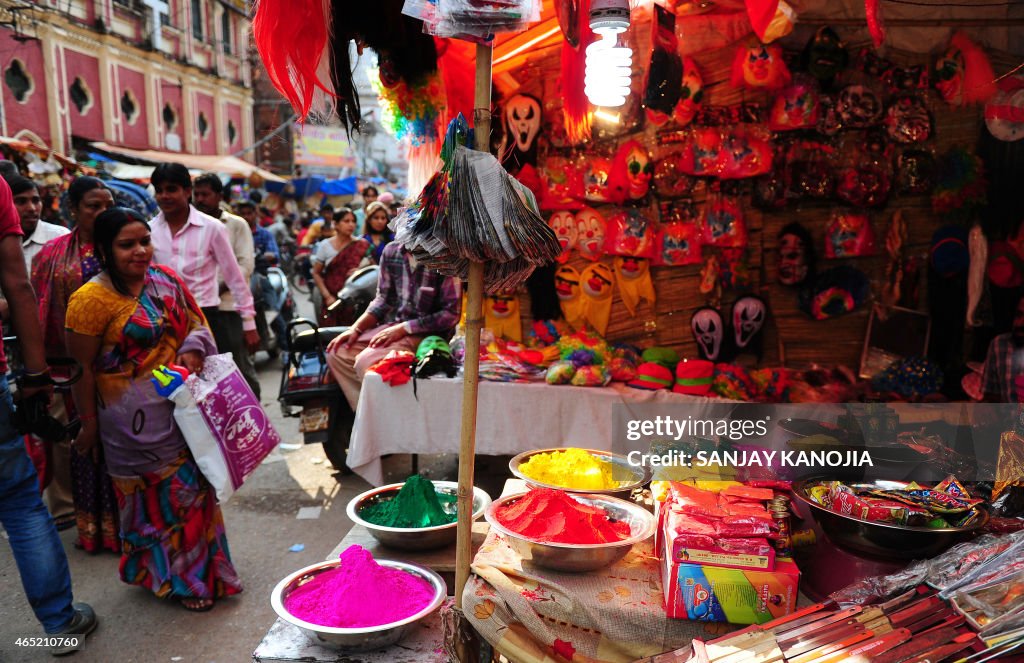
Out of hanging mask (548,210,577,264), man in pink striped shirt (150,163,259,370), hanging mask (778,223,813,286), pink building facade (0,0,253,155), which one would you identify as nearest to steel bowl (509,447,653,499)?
hanging mask (548,210,577,264)

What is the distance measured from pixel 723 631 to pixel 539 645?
0.45 metres

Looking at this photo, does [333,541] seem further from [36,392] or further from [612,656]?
[612,656]

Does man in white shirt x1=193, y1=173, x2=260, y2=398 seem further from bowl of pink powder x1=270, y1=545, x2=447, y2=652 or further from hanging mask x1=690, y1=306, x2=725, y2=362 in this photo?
hanging mask x1=690, y1=306, x2=725, y2=362

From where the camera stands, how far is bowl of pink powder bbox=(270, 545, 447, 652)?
1.73 m

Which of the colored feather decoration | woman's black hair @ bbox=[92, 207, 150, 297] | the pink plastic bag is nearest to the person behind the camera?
the colored feather decoration

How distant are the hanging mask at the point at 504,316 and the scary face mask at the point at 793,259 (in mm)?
1722

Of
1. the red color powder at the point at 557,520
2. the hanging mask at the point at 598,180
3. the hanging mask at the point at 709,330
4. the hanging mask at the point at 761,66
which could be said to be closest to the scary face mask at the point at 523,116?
the hanging mask at the point at 598,180

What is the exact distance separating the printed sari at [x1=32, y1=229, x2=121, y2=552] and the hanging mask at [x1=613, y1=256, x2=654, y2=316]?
300 cm

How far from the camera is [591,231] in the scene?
4438 mm

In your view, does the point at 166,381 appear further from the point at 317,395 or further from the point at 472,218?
the point at 472,218

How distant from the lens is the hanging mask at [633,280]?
439 cm

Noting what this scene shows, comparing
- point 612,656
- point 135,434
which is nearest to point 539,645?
point 612,656

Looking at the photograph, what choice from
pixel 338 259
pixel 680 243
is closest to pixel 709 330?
pixel 680 243

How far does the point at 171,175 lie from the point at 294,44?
2648 mm
